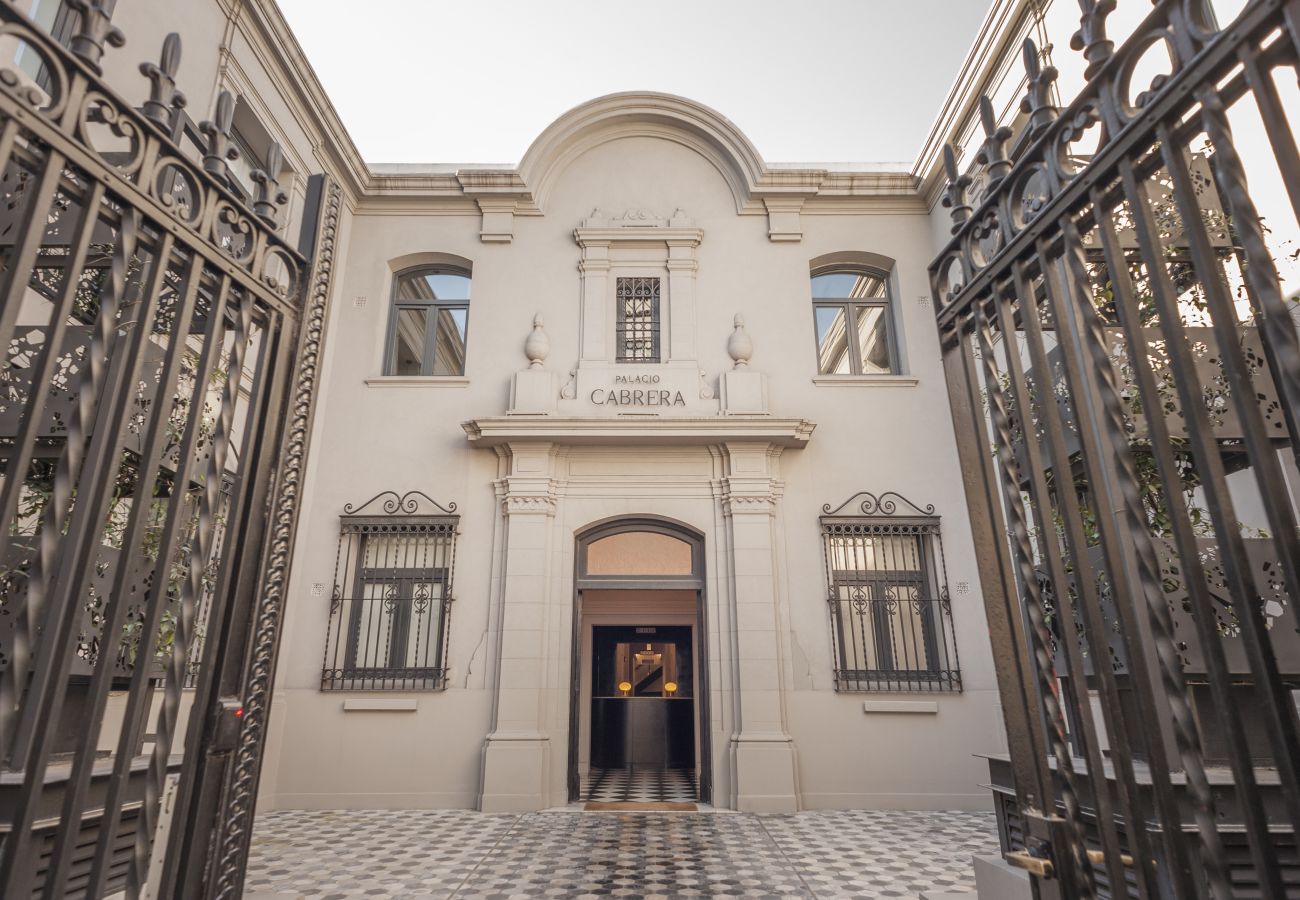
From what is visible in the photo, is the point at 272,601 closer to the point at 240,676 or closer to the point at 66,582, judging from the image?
the point at 240,676

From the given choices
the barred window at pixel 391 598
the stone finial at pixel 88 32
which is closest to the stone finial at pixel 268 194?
the stone finial at pixel 88 32

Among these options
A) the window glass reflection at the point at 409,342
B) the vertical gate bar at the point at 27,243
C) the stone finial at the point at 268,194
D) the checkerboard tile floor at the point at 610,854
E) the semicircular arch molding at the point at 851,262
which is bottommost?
the checkerboard tile floor at the point at 610,854

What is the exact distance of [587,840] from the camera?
593 centimetres

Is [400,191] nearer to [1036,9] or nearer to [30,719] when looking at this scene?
[1036,9]

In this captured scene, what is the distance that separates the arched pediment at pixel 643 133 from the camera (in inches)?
365

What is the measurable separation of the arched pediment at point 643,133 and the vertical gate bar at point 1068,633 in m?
7.83

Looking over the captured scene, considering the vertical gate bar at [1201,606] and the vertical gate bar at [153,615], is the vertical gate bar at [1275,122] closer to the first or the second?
the vertical gate bar at [1201,606]

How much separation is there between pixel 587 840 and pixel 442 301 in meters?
6.42

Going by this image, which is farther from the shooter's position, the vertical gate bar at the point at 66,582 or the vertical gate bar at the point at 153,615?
the vertical gate bar at the point at 153,615

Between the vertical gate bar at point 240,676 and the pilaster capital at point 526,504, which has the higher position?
the pilaster capital at point 526,504

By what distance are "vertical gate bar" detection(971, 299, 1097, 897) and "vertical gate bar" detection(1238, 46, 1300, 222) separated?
70cm

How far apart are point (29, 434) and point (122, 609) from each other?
45cm

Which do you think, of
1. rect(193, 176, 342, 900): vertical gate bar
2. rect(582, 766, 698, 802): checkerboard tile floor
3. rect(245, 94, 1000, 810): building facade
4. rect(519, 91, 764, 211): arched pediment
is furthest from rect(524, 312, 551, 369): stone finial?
rect(193, 176, 342, 900): vertical gate bar

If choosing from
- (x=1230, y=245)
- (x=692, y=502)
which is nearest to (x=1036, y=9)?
(x=1230, y=245)
